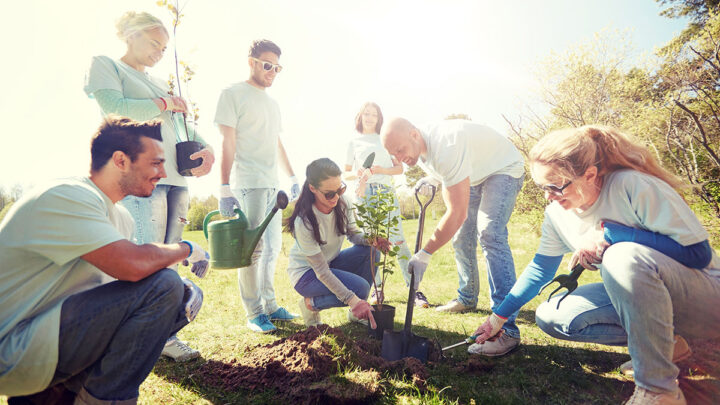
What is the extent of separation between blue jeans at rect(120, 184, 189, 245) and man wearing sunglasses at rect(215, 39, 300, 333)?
1.39 ft

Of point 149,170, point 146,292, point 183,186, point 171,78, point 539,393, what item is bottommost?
point 539,393

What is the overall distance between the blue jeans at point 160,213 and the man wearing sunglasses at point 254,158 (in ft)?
1.39

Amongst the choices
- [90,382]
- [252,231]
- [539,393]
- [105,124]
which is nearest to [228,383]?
[90,382]

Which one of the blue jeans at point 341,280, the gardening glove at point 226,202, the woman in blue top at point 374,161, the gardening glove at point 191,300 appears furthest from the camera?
the woman in blue top at point 374,161

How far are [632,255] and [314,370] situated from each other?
1.83 m

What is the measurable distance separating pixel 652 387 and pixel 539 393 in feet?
1.92

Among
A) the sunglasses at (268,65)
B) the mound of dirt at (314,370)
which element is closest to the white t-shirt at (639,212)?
the mound of dirt at (314,370)

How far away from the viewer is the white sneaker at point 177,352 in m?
2.71

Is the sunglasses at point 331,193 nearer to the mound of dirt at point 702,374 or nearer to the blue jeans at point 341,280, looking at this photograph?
the blue jeans at point 341,280

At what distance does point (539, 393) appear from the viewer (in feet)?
6.95

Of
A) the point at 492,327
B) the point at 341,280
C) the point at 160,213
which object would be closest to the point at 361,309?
the point at 341,280

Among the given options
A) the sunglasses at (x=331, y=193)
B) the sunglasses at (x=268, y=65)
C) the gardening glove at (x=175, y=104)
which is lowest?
the sunglasses at (x=331, y=193)

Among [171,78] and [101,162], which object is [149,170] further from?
[171,78]

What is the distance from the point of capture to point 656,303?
5.63 feet
